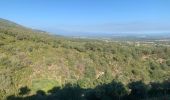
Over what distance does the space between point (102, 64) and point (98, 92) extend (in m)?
25.9

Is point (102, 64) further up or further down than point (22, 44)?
further down

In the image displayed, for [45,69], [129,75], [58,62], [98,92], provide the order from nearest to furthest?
[98,92] < [45,69] < [58,62] < [129,75]

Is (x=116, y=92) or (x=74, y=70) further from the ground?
(x=116, y=92)

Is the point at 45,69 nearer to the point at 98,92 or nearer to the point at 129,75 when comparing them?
the point at 129,75

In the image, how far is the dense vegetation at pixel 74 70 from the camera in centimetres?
2058

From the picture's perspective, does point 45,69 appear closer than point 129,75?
Yes

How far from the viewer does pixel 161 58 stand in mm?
49906

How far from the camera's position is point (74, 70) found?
131 ft

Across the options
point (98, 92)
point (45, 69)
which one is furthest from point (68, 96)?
point (45, 69)

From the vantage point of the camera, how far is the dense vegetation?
20.6 m

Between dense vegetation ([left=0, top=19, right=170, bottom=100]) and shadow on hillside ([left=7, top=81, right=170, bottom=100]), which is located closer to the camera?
shadow on hillside ([left=7, top=81, right=170, bottom=100])

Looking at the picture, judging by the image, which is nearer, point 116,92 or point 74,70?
point 116,92

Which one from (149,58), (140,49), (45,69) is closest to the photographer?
(45,69)

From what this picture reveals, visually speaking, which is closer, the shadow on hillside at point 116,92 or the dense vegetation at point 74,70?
the shadow on hillside at point 116,92
